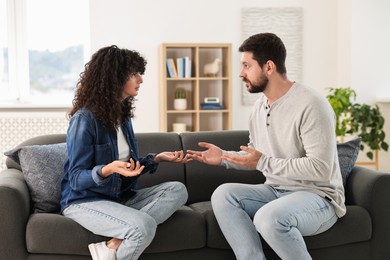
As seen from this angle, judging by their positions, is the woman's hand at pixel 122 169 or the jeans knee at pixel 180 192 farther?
the jeans knee at pixel 180 192

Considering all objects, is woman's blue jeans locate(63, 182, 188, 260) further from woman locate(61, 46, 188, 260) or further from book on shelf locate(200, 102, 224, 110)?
book on shelf locate(200, 102, 224, 110)

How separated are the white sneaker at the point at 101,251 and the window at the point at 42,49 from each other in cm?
384

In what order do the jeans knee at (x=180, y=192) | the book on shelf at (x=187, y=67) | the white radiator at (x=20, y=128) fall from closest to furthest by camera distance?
the jeans knee at (x=180, y=192) < the white radiator at (x=20, y=128) < the book on shelf at (x=187, y=67)

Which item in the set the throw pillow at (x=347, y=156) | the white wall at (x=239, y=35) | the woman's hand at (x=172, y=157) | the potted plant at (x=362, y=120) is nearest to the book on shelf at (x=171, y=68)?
the white wall at (x=239, y=35)

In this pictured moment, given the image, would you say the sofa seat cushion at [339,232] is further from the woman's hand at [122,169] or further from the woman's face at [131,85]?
the woman's face at [131,85]

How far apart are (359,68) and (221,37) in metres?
1.51

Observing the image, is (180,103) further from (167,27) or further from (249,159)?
(249,159)

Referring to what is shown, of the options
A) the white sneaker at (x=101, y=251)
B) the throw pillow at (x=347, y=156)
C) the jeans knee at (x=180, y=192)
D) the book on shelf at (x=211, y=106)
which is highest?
the book on shelf at (x=211, y=106)

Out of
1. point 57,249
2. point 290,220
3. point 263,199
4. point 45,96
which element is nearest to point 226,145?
point 263,199

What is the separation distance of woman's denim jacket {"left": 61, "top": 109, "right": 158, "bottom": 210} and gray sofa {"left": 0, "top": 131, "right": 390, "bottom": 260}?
150 millimetres

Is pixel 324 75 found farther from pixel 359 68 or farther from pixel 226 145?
pixel 226 145

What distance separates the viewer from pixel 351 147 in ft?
11.5

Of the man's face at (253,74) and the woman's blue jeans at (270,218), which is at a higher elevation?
the man's face at (253,74)

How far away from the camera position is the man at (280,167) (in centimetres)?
289
